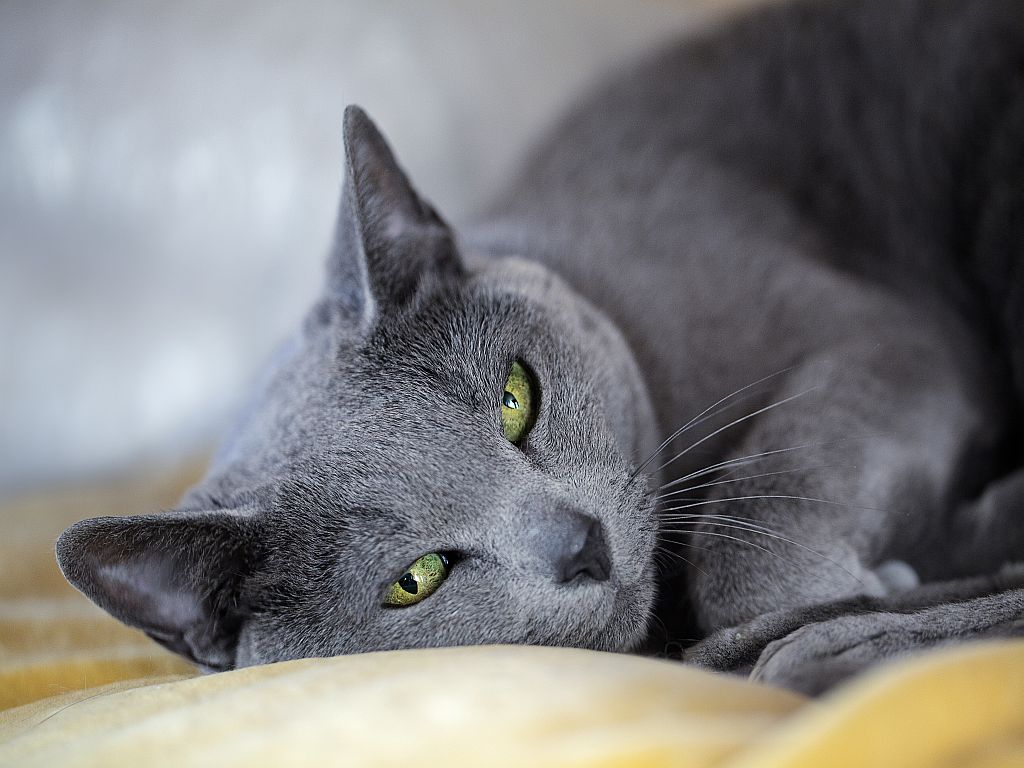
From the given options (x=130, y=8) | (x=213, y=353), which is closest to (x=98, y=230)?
(x=213, y=353)

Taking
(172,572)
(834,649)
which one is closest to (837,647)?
(834,649)

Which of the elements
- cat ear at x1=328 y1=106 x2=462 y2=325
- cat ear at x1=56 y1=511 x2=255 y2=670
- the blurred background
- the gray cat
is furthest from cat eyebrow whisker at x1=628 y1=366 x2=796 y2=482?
the blurred background

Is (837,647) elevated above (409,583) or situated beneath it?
situated beneath

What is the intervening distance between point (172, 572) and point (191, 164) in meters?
1.10

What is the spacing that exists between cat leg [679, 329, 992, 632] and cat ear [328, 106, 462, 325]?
43cm

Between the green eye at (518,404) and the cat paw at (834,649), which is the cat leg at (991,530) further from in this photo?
the green eye at (518,404)

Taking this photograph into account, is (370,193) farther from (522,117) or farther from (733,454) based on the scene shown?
(522,117)

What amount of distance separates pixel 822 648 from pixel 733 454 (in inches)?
14.3

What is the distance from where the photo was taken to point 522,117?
1.83 metres

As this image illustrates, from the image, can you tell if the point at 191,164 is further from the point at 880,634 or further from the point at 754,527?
the point at 880,634

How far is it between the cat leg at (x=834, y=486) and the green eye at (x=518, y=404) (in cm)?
21

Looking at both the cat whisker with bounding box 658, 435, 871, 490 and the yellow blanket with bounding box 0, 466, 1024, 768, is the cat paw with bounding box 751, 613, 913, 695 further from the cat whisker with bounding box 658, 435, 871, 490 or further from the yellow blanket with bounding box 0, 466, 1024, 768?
the cat whisker with bounding box 658, 435, 871, 490

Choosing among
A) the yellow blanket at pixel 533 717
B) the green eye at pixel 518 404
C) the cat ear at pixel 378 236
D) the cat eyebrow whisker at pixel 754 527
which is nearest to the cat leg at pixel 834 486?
the cat eyebrow whisker at pixel 754 527

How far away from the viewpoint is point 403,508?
0.86 metres
